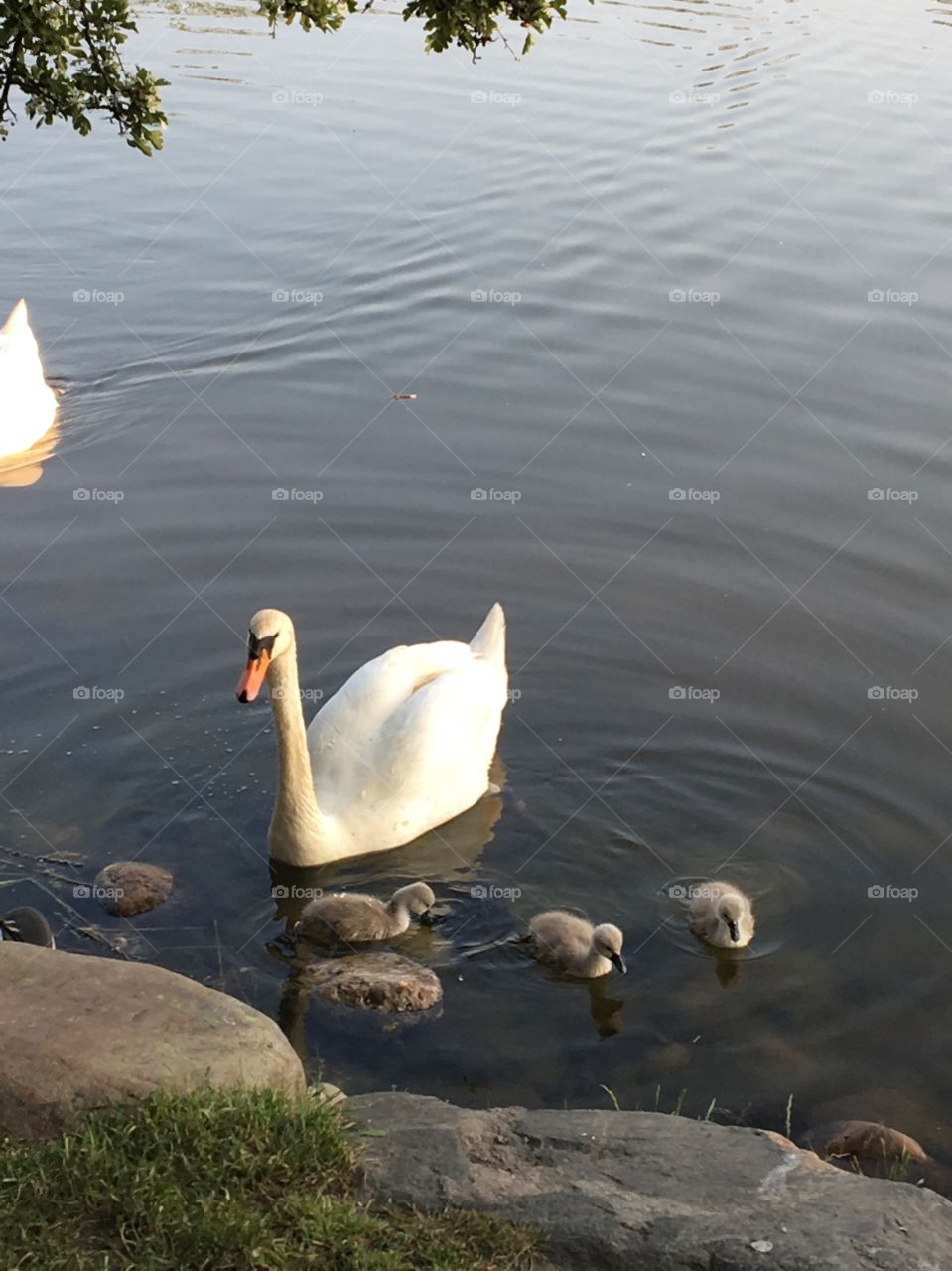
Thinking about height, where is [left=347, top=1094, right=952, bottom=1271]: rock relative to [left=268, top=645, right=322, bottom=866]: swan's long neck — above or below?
above

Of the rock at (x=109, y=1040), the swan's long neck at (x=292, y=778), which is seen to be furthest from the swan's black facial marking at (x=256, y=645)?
the rock at (x=109, y=1040)

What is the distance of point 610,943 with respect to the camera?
7383 mm

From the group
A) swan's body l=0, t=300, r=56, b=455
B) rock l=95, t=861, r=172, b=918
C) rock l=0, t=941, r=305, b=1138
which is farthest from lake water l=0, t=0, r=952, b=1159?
rock l=0, t=941, r=305, b=1138

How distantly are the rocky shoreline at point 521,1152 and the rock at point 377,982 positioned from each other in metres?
1.42

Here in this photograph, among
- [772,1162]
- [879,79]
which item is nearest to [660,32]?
[879,79]

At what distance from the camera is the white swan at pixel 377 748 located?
8.35m

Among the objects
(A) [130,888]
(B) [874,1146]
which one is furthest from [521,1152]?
(A) [130,888]

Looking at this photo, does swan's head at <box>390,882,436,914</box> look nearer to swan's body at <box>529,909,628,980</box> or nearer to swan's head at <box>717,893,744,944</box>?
swan's body at <box>529,909,628,980</box>

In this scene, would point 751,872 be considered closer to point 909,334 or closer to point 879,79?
point 909,334

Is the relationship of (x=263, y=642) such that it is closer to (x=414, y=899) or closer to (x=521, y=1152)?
(x=414, y=899)

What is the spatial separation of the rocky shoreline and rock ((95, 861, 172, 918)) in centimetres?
202

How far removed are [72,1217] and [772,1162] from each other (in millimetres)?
2211

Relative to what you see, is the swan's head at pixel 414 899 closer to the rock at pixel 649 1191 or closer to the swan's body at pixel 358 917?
the swan's body at pixel 358 917

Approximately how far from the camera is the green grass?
14.5ft
